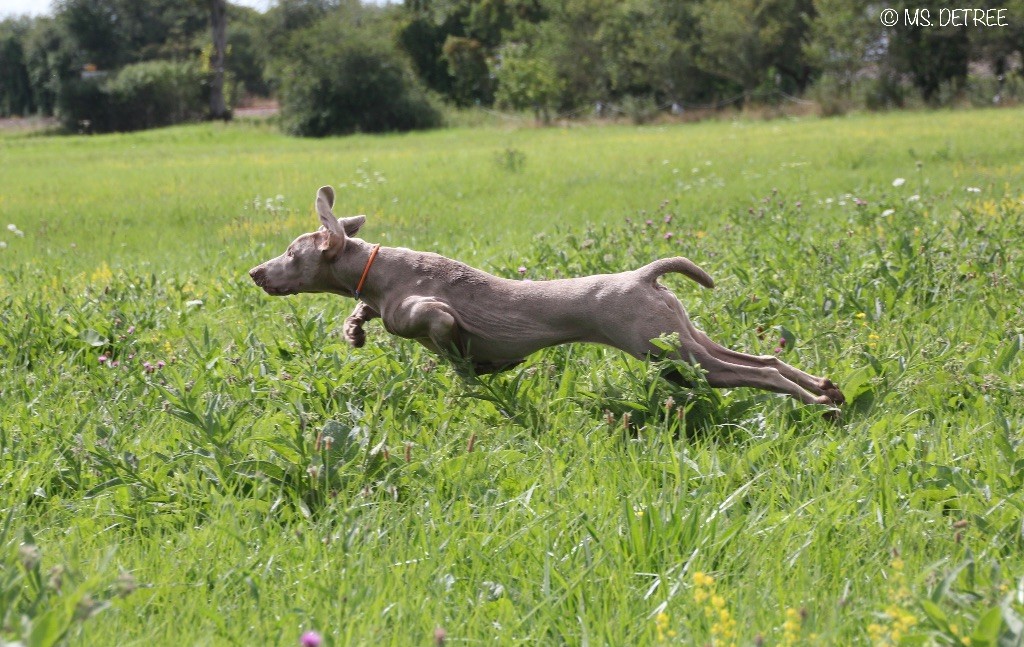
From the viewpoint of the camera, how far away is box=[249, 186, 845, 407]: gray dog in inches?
147

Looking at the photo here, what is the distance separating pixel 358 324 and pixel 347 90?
32.6 m

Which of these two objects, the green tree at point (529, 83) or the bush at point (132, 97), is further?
the bush at point (132, 97)

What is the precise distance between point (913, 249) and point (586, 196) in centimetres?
594

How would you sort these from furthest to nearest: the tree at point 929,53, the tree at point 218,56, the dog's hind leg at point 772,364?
the tree at point 218,56, the tree at point 929,53, the dog's hind leg at point 772,364

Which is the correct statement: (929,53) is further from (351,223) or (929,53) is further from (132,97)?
(351,223)

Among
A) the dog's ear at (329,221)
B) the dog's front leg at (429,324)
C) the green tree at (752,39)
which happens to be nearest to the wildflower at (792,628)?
the dog's front leg at (429,324)

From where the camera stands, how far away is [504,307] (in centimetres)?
384

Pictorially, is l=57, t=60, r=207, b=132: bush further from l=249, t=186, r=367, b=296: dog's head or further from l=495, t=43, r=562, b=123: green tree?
l=249, t=186, r=367, b=296: dog's head

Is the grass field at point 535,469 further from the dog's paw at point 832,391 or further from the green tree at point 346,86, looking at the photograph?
the green tree at point 346,86

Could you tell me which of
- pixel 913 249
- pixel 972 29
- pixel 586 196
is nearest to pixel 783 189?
pixel 586 196

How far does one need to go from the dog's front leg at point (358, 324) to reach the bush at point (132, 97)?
4482 cm

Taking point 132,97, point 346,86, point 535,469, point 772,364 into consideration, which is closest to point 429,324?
point 535,469

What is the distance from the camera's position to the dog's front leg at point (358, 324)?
162 inches

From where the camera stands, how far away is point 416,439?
376 cm
